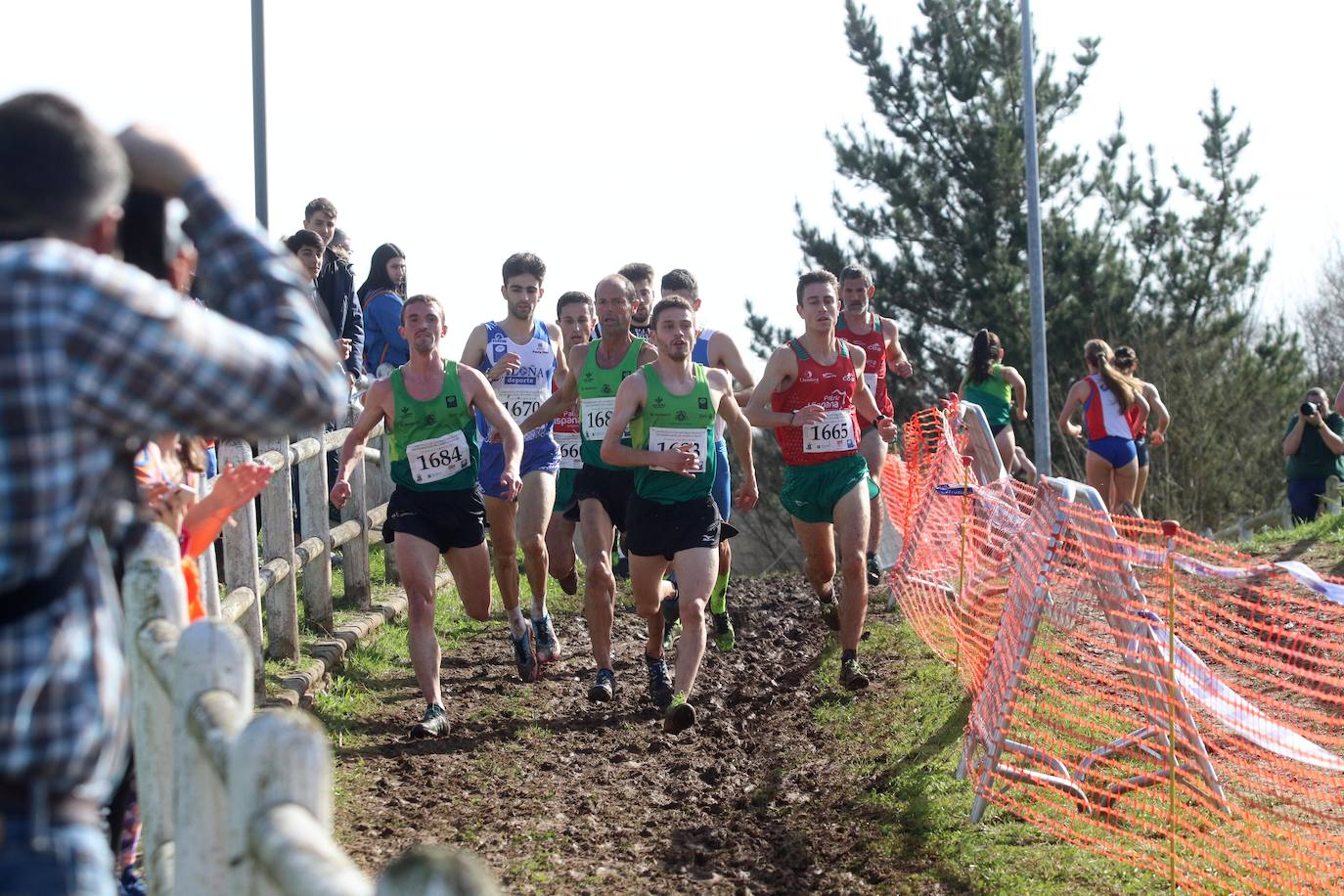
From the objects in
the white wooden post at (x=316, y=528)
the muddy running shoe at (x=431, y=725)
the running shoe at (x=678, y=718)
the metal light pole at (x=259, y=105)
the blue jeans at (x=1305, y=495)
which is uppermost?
the metal light pole at (x=259, y=105)

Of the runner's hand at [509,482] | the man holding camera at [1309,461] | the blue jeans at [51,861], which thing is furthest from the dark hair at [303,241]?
the man holding camera at [1309,461]

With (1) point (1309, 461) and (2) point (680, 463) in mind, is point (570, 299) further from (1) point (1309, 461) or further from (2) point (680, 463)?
(1) point (1309, 461)

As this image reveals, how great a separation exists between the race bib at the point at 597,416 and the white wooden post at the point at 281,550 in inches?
67.0

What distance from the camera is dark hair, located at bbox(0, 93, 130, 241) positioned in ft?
6.66

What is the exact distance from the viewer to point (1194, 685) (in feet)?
19.8

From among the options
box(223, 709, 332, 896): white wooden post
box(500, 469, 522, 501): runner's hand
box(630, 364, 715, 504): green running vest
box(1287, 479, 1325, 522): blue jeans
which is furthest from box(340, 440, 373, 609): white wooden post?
box(1287, 479, 1325, 522): blue jeans

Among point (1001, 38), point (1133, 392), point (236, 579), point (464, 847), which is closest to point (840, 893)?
point (464, 847)

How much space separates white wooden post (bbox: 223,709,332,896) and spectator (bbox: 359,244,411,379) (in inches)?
351

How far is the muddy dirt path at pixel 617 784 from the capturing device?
18.8 feet

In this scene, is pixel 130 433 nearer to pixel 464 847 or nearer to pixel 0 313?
pixel 0 313

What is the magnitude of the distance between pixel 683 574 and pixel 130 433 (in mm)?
5798

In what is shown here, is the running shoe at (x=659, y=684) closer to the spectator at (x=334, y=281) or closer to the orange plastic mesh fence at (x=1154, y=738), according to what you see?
the orange plastic mesh fence at (x=1154, y=738)

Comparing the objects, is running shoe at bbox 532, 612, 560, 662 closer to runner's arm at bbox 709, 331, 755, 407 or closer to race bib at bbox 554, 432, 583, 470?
race bib at bbox 554, 432, 583, 470

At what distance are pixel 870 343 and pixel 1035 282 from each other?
1123 cm
